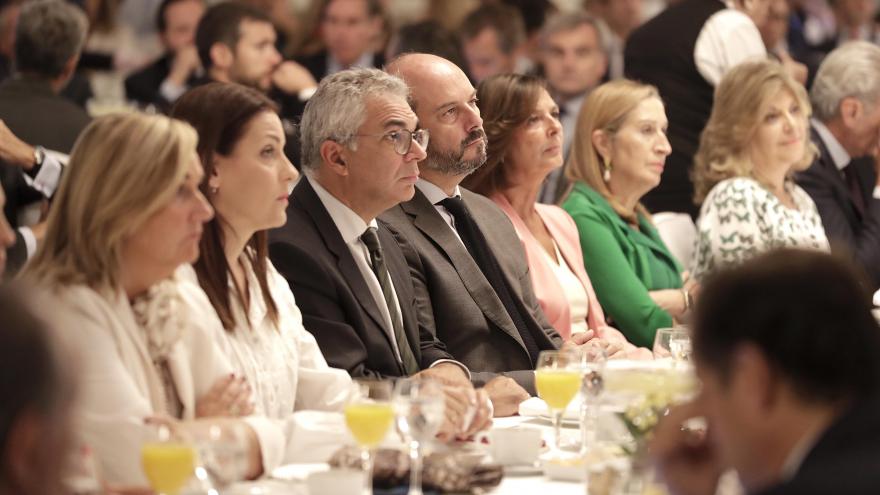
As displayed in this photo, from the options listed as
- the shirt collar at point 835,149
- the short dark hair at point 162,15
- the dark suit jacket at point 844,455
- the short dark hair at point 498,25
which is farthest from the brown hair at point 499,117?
the short dark hair at point 162,15

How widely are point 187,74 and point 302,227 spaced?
486 centimetres

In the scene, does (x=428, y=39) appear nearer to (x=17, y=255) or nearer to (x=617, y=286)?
(x=617, y=286)

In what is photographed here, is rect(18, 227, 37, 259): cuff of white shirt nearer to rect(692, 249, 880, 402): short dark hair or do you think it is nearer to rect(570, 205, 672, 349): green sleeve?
rect(570, 205, 672, 349): green sleeve

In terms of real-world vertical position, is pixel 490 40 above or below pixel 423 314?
below

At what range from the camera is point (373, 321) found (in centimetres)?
359

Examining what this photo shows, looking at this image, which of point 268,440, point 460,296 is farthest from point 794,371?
point 460,296

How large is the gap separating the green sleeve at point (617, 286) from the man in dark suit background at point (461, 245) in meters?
0.59

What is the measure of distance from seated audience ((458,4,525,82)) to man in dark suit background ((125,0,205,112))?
1.57 metres

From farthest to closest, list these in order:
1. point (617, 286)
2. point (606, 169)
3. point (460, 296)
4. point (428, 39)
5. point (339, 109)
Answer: point (428, 39)
point (606, 169)
point (617, 286)
point (460, 296)
point (339, 109)

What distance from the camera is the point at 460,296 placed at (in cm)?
405

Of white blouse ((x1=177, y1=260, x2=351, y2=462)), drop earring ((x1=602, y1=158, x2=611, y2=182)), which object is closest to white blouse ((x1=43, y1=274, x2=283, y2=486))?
white blouse ((x1=177, y1=260, x2=351, y2=462))

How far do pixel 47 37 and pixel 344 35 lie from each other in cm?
282

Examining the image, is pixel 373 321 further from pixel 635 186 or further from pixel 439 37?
pixel 439 37

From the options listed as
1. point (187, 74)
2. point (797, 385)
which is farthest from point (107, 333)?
point (187, 74)
